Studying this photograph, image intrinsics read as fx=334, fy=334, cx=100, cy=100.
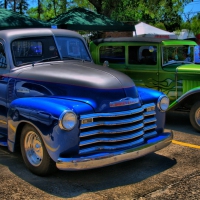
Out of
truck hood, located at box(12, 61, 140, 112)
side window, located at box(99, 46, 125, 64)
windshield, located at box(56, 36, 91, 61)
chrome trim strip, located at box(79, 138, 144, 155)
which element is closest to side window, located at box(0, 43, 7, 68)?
truck hood, located at box(12, 61, 140, 112)

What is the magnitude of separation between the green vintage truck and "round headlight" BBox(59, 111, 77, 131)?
2968 mm

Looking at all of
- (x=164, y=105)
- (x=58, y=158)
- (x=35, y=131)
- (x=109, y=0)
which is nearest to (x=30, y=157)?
(x=35, y=131)

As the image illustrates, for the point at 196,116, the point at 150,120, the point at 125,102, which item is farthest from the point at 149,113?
the point at 196,116

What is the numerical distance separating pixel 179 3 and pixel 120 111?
1120cm

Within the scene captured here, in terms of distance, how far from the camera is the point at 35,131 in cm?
413

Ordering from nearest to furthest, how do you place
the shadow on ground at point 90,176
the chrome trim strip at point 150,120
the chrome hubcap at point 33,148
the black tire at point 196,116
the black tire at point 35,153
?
1. the shadow on ground at point 90,176
2. the black tire at point 35,153
3. the chrome hubcap at point 33,148
4. the chrome trim strip at point 150,120
5. the black tire at point 196,116

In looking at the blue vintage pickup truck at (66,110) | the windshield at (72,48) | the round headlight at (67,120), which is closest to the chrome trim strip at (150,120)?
the blue vintage pickup truck at (66,110)

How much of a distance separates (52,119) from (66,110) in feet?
0.63

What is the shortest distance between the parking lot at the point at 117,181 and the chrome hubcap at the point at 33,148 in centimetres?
A: 20

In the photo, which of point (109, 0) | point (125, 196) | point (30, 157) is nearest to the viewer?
point (125, 196)

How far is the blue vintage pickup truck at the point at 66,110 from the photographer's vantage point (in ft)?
12.6

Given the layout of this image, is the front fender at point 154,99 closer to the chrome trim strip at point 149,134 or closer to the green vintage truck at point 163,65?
the chrome trim strip at point 149,134

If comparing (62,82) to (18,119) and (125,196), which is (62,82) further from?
(125,196)

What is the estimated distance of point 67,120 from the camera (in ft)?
12.3
